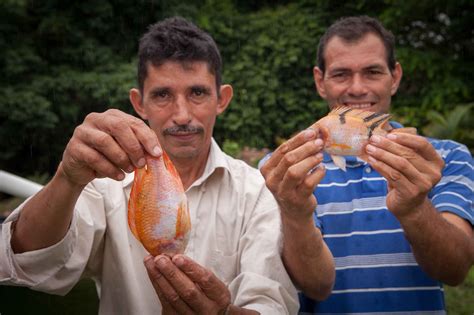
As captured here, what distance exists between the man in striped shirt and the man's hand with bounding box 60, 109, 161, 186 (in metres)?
0.65

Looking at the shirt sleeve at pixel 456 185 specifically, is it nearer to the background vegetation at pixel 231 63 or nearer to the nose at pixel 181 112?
the nose at pixel 181 112

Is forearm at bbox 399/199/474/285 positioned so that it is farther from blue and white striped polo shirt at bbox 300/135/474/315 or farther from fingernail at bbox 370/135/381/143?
fingernail at bbox 370/135/381/143

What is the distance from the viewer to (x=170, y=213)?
241cm

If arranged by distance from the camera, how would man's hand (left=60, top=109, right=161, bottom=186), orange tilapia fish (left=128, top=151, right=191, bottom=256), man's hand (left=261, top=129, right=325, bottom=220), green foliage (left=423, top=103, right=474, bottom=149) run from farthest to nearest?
green foliage (left=423, top=103, right=474, bottom=149), man's hand (left=261, top=129, right=325, bottom=220), orange tilapia fish (left=128, top=151, right=191, bottom=256), man's hand (left=60, top=109, right=161, bottom=186)

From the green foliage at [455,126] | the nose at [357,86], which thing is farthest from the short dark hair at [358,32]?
the green foliage at [455,126]

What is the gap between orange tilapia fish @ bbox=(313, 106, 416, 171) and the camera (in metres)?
2.68

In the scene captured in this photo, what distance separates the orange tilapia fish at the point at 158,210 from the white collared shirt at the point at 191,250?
16.8 inches

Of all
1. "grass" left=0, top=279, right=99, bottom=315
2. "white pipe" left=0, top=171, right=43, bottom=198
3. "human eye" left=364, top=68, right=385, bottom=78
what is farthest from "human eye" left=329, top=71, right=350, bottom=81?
"white pipe" left=0, top=171, right=43, bottom=198

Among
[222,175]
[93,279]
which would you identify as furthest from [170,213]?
[93,279]

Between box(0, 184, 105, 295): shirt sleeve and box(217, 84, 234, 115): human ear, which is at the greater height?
box(217, 84, 234, 115): human ear

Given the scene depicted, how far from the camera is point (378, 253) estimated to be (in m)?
3.15

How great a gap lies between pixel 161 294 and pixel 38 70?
37.6 ft

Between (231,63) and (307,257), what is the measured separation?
1205 cm

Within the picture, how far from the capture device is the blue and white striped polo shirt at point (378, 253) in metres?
3.12
